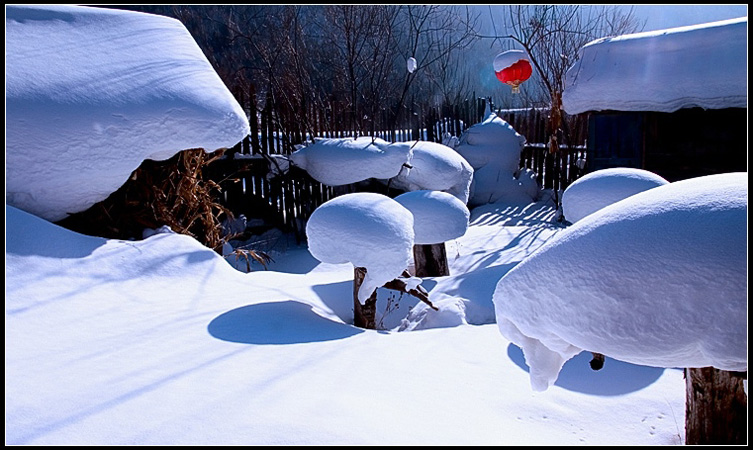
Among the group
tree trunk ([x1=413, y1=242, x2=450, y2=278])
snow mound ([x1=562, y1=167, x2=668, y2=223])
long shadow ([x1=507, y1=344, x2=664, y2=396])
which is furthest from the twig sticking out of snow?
tree trunk ([x1=413, y1=242, x2=450, y2=278])

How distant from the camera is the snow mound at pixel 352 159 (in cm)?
852

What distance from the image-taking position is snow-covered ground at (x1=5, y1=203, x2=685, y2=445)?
215 cm

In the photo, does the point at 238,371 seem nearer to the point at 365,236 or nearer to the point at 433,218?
the point at 365,236

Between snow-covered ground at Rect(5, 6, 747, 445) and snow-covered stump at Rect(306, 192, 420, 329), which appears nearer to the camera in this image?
snow-covered ground at Rect(5, 6, 747, 445)

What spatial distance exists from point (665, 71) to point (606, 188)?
3.83 meters

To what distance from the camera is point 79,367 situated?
268 centimetres

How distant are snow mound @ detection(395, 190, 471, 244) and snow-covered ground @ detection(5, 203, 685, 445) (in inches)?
46.7

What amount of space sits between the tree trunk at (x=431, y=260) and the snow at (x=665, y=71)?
3.52 metres

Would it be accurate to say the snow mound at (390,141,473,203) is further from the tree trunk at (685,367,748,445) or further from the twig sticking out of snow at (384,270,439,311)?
the tree trunk at (685,367,748,445)

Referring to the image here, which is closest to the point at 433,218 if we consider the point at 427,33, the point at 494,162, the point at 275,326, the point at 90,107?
the point at 275,326

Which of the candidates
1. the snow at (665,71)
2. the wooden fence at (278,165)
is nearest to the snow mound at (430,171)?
the wooden fence at (278,165)

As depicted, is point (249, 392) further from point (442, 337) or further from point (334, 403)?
point (442, 337)

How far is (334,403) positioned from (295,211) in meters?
7.24

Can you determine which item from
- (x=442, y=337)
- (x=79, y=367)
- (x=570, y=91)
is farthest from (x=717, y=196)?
(x=570, y=91)
